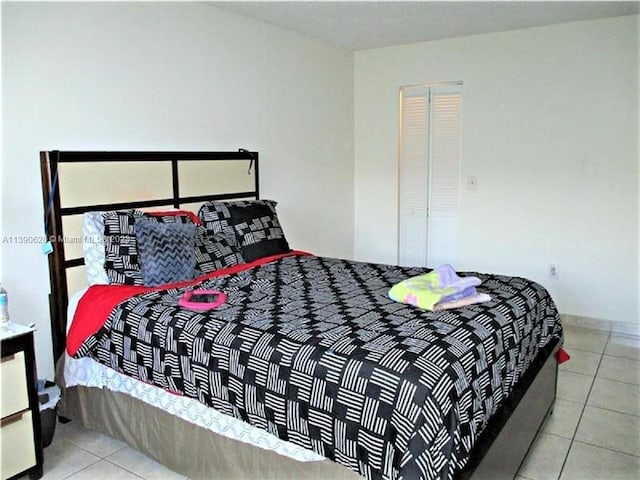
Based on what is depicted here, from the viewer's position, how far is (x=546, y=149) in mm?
4242

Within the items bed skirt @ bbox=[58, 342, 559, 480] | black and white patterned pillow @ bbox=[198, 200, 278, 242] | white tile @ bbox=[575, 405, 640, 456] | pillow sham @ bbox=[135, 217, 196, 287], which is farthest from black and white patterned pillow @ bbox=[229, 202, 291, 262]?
white tile @ bbox=[575, 405, 640, 456]

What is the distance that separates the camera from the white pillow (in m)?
2.75

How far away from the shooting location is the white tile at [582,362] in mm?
3463

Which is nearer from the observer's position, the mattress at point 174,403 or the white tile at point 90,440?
the mattress at point 174,403

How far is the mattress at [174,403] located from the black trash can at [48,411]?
0.10m

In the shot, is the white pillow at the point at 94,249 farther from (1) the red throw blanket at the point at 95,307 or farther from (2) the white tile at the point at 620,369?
(2) the white tile at the point at 620,369

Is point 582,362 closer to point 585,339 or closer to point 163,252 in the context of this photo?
point 585,339

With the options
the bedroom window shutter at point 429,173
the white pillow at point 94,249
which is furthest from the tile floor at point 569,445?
the bedroom window shutter at point 429,173

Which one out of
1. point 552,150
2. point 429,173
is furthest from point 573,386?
point 429,173

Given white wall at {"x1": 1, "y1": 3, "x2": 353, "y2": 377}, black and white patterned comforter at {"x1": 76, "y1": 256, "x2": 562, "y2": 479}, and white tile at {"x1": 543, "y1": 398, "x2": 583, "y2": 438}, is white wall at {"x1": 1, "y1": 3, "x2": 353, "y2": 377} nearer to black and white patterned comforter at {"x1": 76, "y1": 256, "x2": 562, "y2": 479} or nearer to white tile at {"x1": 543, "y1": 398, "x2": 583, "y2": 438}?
black and white patterned comforter at {"x1": 76, "y1": 256, "x2": 562, "y2": 479}

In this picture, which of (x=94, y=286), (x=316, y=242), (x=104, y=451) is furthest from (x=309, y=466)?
(x=316, y=242)

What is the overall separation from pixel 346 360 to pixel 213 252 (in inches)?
59.9

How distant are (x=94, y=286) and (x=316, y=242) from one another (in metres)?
2.33

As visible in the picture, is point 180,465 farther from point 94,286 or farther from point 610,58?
point 610,58
